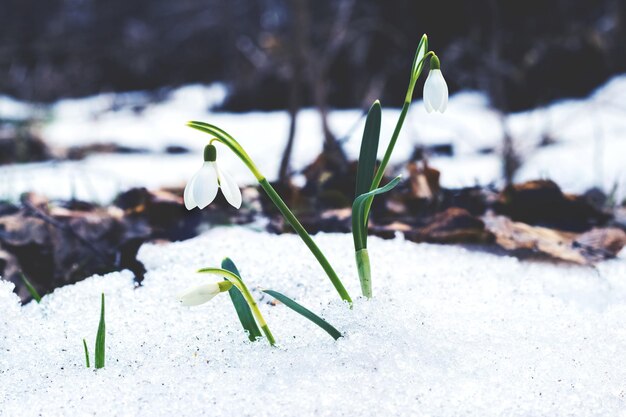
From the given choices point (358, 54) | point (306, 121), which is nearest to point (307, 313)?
point (306, 121)

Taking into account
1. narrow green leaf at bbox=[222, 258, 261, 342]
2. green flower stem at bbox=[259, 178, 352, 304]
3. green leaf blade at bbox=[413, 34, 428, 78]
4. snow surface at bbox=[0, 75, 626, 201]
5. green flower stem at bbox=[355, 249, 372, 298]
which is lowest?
snow surface at bbox=[0, 75, 626, 201]

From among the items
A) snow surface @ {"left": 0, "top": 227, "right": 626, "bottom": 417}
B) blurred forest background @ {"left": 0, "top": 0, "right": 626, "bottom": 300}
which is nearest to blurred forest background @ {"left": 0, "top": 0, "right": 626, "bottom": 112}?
blurred forest background @ {"left": 0, "top": 0, "right": 626, "bottom": 300}

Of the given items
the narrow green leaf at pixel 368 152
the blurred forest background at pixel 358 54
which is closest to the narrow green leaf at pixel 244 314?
the narrow green leaf at pixel 368 152

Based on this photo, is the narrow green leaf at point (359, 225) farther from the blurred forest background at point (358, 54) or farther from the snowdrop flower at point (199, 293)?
the blurred forest background at point (358, 54)

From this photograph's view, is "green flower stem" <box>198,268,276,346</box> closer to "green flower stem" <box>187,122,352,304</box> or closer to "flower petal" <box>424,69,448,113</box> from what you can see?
"green flower stem" <box>187,122,352,304</box>

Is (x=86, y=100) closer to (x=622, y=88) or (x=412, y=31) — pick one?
(x=412, y=31)

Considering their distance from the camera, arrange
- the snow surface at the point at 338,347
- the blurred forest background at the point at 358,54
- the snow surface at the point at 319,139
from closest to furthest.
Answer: the snow surface at the point at 338,347
the snow surface at the point at 319,139
the blurred forest background at the point at 358,54

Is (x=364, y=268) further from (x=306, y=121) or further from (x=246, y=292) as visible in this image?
(x=306, y=121)
